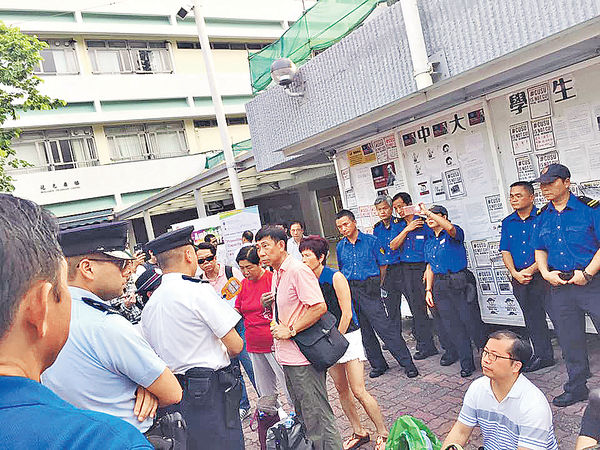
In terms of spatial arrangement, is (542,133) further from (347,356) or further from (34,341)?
(34,341)

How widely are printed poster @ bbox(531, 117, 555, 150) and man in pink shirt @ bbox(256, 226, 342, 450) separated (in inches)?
113

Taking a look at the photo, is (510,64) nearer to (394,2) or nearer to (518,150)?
(518,150)

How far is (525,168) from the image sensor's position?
182 inches

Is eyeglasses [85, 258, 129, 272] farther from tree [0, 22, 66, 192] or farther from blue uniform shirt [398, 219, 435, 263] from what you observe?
tree [0, 22, 66, 192]

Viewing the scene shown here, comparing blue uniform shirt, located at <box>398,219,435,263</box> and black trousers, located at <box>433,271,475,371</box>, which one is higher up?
blue uniform shirt, located at <box>398,219,435,263</box>

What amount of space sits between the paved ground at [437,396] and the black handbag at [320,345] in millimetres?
1046

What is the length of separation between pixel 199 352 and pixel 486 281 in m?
3.70

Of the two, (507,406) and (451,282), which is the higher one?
(451,282)

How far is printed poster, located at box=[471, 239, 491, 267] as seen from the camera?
5.08 m

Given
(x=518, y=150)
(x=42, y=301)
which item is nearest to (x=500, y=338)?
(x=42, y=301)

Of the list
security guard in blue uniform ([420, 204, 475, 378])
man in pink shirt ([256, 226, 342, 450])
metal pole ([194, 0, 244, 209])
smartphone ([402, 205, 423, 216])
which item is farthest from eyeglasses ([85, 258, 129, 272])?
metal pole ([194, 0, 244, 209])

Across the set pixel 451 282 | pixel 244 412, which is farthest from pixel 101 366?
pixel 451 282

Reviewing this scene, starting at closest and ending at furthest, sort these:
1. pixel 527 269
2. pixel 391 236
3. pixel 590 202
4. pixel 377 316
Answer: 1. pixel 590 202
2. pixel 527 269
3. pixel 377 316
4. pixel 391 236

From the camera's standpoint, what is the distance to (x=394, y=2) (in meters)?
4.93
